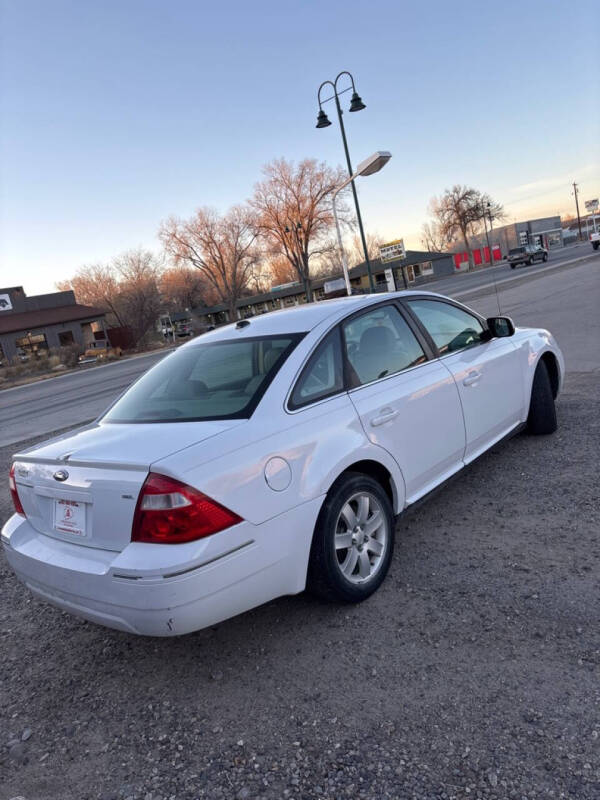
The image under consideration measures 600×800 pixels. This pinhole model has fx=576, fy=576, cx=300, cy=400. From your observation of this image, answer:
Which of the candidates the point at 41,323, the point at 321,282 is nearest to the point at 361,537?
the point at 41,323

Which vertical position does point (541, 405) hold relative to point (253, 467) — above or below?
below

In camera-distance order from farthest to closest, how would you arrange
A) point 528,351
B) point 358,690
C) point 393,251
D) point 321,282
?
1. point 321,282
2. point 393,251
3. point 528,351
4. point 358,690

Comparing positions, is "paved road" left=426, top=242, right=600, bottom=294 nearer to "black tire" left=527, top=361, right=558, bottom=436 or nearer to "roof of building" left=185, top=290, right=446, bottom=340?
"black tire" left=527, top=361, right=558, bottom=436

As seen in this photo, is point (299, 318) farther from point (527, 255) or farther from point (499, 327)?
point (527, 255)

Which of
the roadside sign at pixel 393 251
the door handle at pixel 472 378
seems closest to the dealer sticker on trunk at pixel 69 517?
the door handle at pixel 472 378

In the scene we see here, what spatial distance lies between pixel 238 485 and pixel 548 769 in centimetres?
149

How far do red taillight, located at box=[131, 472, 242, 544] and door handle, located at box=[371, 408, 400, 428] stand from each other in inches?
43.5

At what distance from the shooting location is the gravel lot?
2.05 metres

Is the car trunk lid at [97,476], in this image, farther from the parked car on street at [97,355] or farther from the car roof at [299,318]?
the parked car on street at [97,355]

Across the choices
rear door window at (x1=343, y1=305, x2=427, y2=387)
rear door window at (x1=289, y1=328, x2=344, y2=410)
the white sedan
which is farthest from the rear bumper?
rear door window at (x1=343, y1=305, x2=427, y2=387)

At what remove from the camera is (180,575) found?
7.53 feet

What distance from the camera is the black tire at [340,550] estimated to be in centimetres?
279

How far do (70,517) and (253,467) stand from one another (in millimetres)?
905

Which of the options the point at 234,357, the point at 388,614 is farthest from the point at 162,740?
the point at 234,357
